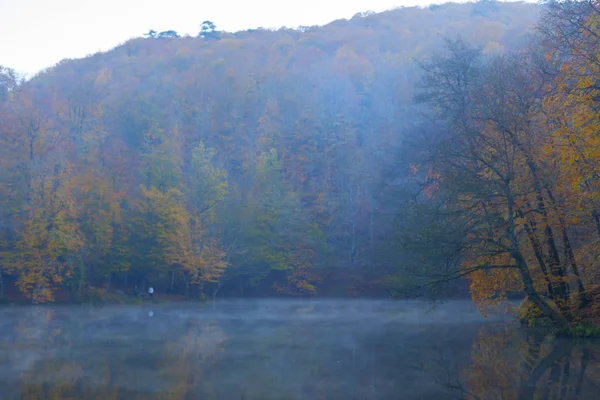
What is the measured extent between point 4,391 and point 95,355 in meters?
5.28

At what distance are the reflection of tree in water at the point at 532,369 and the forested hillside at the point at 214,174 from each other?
11556 millimetres

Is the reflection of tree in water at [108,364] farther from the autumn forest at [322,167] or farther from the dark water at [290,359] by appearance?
the autumn forest at [322,167]

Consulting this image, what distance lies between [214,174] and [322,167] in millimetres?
12159

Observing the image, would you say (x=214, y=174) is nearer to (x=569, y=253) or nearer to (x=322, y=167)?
(x=322, y=167)

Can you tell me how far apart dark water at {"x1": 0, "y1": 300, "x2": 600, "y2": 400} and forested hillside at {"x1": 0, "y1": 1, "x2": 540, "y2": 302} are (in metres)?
8.17

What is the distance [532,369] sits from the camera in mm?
15188

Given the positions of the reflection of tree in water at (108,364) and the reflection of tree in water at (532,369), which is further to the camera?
the reflection of tree in water at (108,364)

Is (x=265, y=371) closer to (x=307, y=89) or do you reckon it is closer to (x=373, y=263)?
(x=373, y=263)

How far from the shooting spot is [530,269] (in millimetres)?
22500

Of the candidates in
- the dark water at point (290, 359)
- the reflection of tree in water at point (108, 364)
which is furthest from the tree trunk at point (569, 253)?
the reflection of tree in water at point (108, 364)

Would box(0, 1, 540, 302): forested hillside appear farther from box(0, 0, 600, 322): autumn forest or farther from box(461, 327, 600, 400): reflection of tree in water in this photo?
box(461, 327, 600, 400): reflection of tree in water

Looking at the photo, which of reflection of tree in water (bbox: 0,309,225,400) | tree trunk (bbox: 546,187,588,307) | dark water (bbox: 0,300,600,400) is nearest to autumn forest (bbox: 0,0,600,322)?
tree trunk (bbox: 546,187,588,307)

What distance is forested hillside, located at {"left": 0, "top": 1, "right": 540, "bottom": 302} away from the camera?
141 feet

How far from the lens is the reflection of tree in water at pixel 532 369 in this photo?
12.6m
